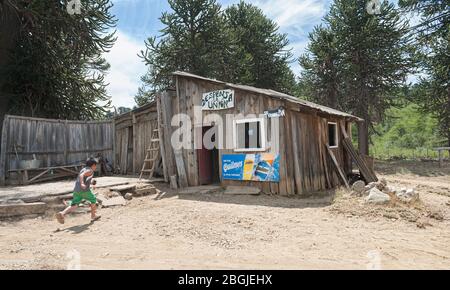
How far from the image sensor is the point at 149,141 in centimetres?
1316

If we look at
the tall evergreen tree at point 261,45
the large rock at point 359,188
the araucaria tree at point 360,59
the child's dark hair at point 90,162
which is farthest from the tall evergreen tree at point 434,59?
the child's dark hair at point 90,162

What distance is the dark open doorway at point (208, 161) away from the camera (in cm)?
1096

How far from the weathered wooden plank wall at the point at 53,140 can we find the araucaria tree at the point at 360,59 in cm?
1439

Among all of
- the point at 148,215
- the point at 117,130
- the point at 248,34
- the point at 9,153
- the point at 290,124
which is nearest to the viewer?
the point at 148,215

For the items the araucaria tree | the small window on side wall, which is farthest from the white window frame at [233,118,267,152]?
the araucaria tree

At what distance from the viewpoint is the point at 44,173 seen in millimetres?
11617

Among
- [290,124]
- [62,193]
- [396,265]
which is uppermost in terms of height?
[290,124]

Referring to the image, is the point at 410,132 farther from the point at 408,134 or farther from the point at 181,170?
the point at 181,170

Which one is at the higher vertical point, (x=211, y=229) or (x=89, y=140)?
(x=89, y=140)

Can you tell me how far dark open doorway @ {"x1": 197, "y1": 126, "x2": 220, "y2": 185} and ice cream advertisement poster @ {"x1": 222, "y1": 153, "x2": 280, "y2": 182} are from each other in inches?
42.1

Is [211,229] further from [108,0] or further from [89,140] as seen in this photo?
[108,0]

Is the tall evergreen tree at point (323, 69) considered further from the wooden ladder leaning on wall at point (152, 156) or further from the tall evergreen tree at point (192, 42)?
the wooden ladder leaning on wall at point (152, 156)

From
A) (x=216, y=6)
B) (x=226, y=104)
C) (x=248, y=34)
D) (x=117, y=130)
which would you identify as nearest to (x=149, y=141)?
(x=117, y=130)

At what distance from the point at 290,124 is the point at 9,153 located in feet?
31.5
